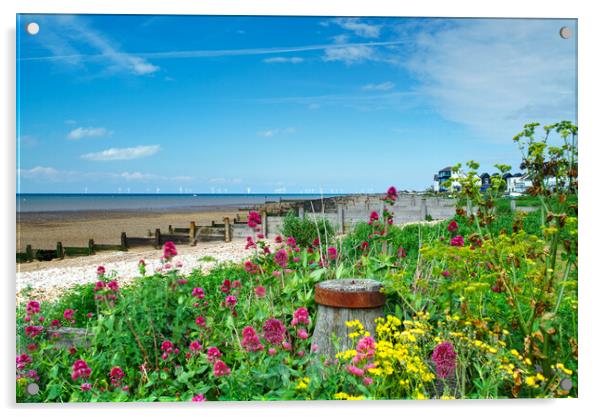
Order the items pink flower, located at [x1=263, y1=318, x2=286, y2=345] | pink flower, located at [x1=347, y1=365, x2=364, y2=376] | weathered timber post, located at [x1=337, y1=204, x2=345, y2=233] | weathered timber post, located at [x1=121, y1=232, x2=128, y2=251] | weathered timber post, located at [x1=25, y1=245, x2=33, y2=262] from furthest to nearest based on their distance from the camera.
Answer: weathered timber post, located at [x1=337, y1=204, x2=345, y2=233], weathered timber post, located at [x1=121, y1=232, x2=128, y2=251], weathered timber post, located at [x1=25, y1=245, x2=33, y2=262], pink flower, located at [x1=263, y1=318, x2=286, y2=345], pink flower, located at [x1=347, y1=365, x2=364, y2=376]

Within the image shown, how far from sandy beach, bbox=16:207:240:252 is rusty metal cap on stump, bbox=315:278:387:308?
6.63 feet

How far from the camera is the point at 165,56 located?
3.54 m

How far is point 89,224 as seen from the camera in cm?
642

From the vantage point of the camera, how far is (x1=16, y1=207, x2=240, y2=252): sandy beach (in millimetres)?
3443

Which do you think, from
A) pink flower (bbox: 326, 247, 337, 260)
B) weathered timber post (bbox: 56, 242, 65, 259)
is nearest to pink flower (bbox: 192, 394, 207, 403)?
pink flower (bbox: 326, 247, 337, 260)

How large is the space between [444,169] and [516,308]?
1.25 meters

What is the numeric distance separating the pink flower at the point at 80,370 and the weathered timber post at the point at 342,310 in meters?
1.40

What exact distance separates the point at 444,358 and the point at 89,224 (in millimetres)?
5120

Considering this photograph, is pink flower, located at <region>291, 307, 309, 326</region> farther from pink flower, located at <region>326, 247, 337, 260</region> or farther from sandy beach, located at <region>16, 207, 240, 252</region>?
sandy beach, located at <region>16, 207, 240, 252</region>

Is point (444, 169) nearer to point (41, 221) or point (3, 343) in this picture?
point (41, 221)

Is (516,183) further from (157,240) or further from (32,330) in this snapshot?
(157,240)

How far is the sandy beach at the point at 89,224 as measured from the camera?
11.3ft
